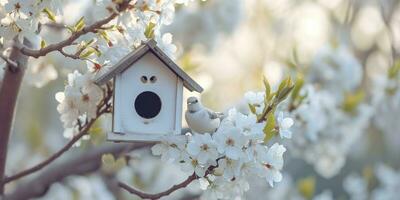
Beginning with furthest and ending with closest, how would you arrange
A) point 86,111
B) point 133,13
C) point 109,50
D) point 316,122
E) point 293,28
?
point 293,28, point 316,122, point 86,111, point 109,50, point 133,13

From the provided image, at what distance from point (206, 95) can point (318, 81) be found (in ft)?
2.30

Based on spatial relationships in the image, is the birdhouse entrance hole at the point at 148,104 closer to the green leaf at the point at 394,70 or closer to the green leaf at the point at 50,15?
the green leaf at the point at 50,15

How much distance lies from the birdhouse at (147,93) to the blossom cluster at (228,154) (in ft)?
0.20

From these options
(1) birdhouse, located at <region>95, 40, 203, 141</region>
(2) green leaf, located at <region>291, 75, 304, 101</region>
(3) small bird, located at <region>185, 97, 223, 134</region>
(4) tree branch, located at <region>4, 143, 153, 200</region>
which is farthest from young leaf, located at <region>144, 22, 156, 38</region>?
(4) tree branch, located at <region>4, 143, 153, 200</region>

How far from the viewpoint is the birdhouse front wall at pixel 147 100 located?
1.65 m

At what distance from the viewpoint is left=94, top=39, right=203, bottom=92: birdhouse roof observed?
161 centimetres

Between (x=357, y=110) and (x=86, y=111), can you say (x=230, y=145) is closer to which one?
(x=86, y=111)

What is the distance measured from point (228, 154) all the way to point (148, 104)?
23 cm

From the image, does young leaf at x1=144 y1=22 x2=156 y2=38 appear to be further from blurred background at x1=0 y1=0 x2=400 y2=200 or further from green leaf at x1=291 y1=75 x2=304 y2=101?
green leaf at x1=291 y1=75 x2=304 y2=101

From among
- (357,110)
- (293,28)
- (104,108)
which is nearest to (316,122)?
(357,110)

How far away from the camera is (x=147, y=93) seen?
168 cm

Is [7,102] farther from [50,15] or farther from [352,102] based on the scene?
[352,102]

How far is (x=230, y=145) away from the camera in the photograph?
1526 millimetres

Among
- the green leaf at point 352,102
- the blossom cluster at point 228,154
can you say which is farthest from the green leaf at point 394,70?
the blossom cluster at point 228,154
